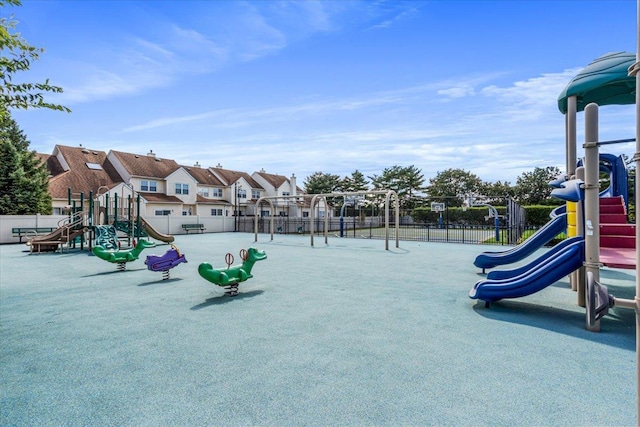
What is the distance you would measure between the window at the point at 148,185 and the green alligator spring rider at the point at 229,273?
2993 centimetres

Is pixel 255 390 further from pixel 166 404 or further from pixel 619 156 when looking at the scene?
pixel 619 156

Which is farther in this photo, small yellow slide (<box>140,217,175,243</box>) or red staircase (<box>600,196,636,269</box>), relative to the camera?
small yellow slide (<box>140,217,175,243</box>)

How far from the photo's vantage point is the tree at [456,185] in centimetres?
5284

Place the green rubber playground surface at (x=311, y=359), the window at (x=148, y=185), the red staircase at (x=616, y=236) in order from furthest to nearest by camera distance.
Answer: the window at (x=148, y=185), the red staircase at (x=616, y=236), the green rubber playground surface at (x=311, y=359)

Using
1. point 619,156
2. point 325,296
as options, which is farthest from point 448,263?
point 325,296

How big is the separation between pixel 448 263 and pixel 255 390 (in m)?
8.56

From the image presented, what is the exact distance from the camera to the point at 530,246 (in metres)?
7.51

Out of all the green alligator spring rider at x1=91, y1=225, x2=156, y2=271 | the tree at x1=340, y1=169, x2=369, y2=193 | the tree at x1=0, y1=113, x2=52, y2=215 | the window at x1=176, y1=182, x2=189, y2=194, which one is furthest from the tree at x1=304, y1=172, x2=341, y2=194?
the green alligator spring rider at x1=91, y1=225, x2=156, y2=271

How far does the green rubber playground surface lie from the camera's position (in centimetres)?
252

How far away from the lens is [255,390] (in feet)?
9.29

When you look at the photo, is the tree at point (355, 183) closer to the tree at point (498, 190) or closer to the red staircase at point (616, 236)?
the tree at point (498, 190)

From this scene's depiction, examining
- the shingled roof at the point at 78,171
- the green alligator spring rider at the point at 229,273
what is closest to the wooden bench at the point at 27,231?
the shingled roof at the point at 78,171

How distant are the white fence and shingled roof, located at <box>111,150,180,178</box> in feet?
28.4

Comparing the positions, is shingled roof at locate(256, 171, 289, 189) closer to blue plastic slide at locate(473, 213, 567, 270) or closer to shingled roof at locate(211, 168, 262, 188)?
shingled roof at locate(211, 168, 262, 188)
